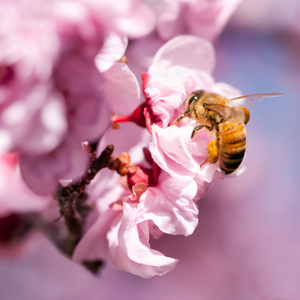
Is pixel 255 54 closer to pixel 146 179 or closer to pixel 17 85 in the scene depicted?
pixel 146 179

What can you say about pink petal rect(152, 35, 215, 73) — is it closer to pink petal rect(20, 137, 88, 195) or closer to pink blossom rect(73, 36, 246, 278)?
pink blossom rect(73, 36, 246, 278)

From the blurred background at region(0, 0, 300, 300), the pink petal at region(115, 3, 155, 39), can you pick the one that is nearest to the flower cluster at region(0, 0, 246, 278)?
the pink petal at region(115, 3, 155, 39)

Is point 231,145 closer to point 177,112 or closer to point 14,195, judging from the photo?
point 177,112

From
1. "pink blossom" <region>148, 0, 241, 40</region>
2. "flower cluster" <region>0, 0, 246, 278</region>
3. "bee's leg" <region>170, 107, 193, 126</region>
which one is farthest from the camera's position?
"pink blossom" <region>148, 0, 241, 40</region>

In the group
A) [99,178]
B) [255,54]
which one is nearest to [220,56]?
[255,54]

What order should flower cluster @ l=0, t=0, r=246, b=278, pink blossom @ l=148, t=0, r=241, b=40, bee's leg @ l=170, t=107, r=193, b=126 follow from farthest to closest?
pink blossom @ l=148, t=0, r=241, b=40
bee's leg @ l=170, t=107, r=193, b=126
flower cluster @ l=0, t=0, r=246, b=278

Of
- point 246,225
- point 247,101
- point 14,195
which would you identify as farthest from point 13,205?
point 246,225
